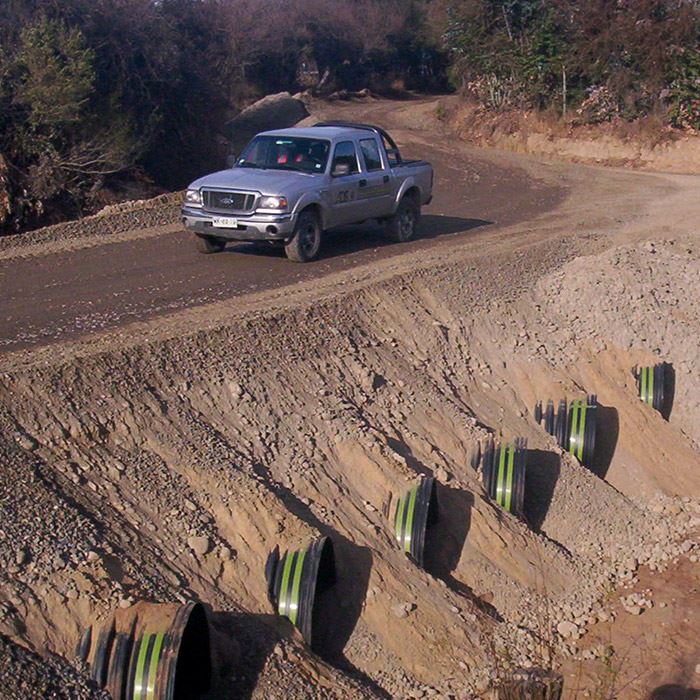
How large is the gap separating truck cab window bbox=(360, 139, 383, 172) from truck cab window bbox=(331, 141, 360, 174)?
0.25 m

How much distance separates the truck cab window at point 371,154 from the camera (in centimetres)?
1625

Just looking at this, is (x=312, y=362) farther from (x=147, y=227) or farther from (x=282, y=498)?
(x=147, y=227)

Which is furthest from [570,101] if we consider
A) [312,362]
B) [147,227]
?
[312,362]

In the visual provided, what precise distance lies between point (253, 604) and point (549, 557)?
360 cm

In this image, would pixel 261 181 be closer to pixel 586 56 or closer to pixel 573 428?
pixel 573 428

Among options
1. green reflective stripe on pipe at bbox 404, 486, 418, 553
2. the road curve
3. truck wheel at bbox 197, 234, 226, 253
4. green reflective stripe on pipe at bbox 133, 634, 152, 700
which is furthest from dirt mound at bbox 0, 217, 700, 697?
truck wheel at bbox 197, 234, 226, 253

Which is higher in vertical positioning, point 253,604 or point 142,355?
point 142,355

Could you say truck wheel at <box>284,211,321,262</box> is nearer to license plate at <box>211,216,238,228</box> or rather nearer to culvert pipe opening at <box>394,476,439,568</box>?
license plate at <box>211,216,238,228</box>

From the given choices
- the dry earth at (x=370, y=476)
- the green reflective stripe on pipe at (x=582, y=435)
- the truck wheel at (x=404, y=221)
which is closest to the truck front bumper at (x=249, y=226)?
the dry earth at (x=370, y=476)

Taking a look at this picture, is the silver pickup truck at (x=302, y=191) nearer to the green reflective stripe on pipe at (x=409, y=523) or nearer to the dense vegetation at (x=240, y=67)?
the green reflective stripe on pipe at (x=409, y=523)

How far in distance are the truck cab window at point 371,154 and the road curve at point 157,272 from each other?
49.2 inches

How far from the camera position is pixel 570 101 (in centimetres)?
3688

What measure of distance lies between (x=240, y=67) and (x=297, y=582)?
38.1m

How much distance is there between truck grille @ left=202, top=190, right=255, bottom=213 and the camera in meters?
14.5
